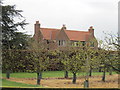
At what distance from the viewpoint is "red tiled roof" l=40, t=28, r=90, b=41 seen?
1956 inches

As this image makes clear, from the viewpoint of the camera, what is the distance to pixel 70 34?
49844mm

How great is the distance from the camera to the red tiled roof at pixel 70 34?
163ft

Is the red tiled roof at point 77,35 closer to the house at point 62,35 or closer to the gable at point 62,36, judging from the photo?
the house at point 62,35

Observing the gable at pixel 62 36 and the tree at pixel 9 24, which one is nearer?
the tree at pixel 9 24

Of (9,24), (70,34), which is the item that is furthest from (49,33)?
(9,24)

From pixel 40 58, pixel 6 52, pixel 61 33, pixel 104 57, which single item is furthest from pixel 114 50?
→ pixel 61 33

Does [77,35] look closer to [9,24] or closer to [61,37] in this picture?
[61,37]

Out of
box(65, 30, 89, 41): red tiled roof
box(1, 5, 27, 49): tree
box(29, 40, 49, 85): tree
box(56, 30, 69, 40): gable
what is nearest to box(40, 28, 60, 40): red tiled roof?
box(56, 30, 69, 40): gable

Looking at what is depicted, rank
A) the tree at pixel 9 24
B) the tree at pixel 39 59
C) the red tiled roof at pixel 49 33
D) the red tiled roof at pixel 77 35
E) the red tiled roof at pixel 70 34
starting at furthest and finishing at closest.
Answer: the red tiled roof at pixel 49 33
the red tiled roof at pixel 70 34
the red tiled roof at pixel 77 35
the tree at pixel 9 24
the tree at pixel 39 59

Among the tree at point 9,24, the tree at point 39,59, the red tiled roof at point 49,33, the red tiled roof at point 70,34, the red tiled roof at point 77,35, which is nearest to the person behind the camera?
the tree at point 39,59

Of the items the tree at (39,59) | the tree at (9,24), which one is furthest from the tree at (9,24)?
the tree at (39,59)

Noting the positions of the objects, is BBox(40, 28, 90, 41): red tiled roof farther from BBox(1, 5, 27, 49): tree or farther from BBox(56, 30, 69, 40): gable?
BBox(1, 5, 27, 49): tree

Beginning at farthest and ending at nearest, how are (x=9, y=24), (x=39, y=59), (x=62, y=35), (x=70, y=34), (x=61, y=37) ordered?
(x=70, y=34), (x=61, y=37), (x=62, y=35), (x=9, y=24), (x=39, y=59)

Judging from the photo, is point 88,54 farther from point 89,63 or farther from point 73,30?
point 73,30
